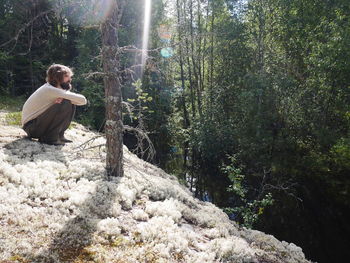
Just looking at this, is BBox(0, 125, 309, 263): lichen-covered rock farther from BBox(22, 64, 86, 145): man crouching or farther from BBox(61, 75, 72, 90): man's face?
BBox(61, 75, 72, 90): man's face

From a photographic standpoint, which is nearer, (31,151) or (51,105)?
(31,151)

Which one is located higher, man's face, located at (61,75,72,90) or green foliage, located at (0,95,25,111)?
man's face, located at (61,75,72,90)

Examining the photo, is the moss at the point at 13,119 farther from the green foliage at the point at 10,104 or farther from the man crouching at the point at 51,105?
the green foliage at the point at 10,104

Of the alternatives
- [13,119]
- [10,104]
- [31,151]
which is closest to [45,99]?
[31,151]

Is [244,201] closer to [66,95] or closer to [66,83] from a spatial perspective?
[66,95]

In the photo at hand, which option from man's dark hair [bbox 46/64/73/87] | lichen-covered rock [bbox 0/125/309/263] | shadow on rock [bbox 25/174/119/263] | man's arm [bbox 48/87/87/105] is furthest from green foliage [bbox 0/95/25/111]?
shadow on rock [bbox 25/174/119/263]

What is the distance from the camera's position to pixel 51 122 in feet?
23.7

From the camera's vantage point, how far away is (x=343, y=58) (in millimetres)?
13562

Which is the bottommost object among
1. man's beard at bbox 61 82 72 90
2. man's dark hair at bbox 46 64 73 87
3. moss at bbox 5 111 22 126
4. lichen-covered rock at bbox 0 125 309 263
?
lichen-covered rock at bbox 0 125 309 263

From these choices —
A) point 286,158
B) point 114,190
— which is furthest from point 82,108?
point 114,190

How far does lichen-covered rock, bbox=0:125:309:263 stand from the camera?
3.69 m

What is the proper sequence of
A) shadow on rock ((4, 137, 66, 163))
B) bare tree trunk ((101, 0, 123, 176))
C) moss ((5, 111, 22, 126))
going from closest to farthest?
bare tree trunk ((101, 0, 123, 176)) → shadow on rock ((4, 137, 66, 163)) → moss ((5, 111, 22, 126))

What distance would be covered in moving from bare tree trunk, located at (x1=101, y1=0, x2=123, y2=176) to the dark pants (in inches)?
78.6

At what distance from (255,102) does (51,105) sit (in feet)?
44.9
